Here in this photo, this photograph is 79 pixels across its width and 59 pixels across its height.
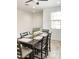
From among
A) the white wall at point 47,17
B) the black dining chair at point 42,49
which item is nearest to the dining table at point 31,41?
the black dining chair at point 42,49

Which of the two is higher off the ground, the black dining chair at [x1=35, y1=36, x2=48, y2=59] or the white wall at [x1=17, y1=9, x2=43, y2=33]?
the white wall at [x1=17, y1=9, x2=43, y2=33]

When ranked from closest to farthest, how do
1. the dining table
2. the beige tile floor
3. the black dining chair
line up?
the beige tile floor
the dining table
the black dining chair

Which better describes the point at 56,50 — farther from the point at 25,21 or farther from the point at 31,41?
the point at 25,21

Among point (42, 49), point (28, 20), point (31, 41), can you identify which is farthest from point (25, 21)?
point (42, 49)

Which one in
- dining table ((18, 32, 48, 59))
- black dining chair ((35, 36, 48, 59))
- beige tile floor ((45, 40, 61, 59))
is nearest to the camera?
beige tile floor ((45, 40, 61, 59))

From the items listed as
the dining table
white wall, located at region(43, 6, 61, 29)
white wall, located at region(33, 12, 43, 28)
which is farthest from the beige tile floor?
white wall, located at region(33, 12, 43, 28)

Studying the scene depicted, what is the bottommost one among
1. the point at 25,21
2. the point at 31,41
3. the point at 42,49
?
the point at 42,49

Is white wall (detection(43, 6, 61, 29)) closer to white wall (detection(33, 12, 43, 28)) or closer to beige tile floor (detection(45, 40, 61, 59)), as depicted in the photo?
white wall (detection(33, 12, 43, 28))

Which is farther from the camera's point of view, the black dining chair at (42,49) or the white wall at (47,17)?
the black dining chair at (42,49)

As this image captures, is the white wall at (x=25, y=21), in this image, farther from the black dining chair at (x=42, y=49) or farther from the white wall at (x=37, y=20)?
the black dining chair at (x=42, y=49)

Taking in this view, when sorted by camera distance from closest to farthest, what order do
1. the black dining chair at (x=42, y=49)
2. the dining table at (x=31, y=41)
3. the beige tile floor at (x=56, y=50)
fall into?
the beige tile floor at (x=56, y=50) < the dining table at (x=31, y=41) < the black dining chair at (x=42, y=49)

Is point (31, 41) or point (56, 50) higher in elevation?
point (31, 41)

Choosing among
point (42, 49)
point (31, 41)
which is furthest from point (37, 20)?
point (42, 49)

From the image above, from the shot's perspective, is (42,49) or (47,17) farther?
(42,49)
